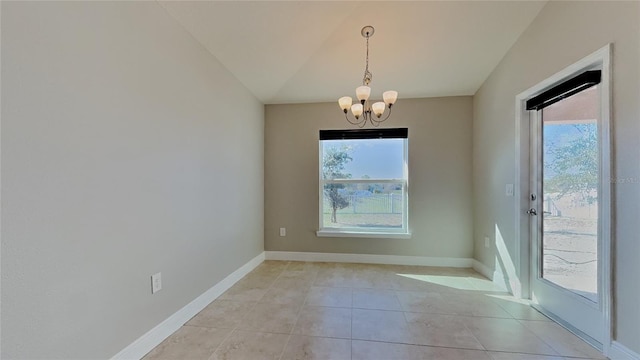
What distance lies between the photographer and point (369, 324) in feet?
6.65

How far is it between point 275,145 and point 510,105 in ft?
9.14

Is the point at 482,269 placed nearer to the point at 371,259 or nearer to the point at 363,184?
the point at 371,259

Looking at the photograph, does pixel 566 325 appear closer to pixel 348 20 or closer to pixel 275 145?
pixel 348 20

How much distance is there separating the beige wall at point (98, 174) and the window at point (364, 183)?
1.80 meters

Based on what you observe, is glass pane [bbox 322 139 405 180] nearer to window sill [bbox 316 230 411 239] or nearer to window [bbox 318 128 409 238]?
window [bbox 318 128 409 238]

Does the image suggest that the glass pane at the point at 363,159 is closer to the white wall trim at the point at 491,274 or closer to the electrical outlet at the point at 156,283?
the white wall trim at the point at 491,274

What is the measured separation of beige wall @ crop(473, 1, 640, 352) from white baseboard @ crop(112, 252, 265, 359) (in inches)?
113

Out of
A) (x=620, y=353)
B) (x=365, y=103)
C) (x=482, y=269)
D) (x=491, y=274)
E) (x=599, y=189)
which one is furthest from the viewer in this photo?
(x=482, y=269)

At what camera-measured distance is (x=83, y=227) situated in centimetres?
129

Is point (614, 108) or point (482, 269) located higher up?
point (614, 108)

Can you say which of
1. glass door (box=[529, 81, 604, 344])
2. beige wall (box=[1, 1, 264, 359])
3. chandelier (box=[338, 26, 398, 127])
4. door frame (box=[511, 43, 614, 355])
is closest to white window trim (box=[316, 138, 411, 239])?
chandelier (box=[338, 26, 398, 127])

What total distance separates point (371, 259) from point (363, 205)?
0.75 metres

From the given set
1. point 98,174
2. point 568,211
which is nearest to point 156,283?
point 98,174

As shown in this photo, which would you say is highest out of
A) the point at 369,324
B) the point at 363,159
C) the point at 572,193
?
the point at 363,159
